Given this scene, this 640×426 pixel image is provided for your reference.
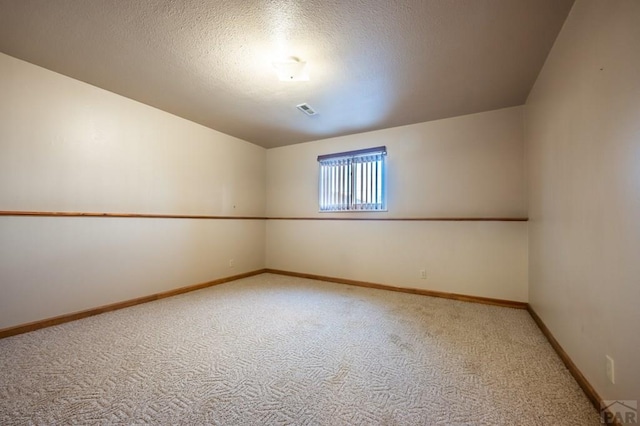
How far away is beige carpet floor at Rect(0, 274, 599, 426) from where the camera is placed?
4.05 feet

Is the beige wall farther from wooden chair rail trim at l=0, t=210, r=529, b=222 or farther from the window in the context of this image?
the window

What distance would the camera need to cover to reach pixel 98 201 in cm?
261

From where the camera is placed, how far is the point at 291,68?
6.82ft

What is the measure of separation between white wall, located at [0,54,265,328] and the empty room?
2 centimetres

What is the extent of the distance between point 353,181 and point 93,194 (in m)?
3.13

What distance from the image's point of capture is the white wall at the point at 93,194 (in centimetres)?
212

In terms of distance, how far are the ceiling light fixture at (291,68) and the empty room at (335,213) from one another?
20 mm

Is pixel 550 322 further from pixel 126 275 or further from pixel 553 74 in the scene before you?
pixel 126 275

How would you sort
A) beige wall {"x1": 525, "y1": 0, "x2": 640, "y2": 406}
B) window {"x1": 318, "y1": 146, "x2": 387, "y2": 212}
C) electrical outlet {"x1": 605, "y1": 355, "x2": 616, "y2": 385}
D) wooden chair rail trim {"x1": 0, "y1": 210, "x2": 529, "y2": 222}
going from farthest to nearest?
1. window {"x1": 318, "y1": 146, "x2": 387, "y2": 212}
2. wooden chair rail trim {"x1": 0, "y1": 210, "x2": 529, "y2": 222}
3. electrical outlet {"x1": 605, "y1": 355, "x2": 616, "y2": 385}
4. beige wall {"x1": 525, "y1": 0, "x2": 640, "y2": 406}

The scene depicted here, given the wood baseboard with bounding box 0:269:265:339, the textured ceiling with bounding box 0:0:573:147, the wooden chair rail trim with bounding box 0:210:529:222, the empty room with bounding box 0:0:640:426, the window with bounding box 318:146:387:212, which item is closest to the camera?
the empty room with bounding box 0:0:640:426

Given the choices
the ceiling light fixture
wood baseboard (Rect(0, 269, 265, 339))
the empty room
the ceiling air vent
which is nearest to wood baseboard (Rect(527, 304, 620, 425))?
the empty room

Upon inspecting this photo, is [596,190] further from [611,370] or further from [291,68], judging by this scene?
[291,68]

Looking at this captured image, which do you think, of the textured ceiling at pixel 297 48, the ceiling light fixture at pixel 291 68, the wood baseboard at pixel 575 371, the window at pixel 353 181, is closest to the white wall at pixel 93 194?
the textured ceiling at pixel 297 48

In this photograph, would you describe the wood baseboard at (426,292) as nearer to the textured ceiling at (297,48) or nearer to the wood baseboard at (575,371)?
the wood baseboard at (575,371)
